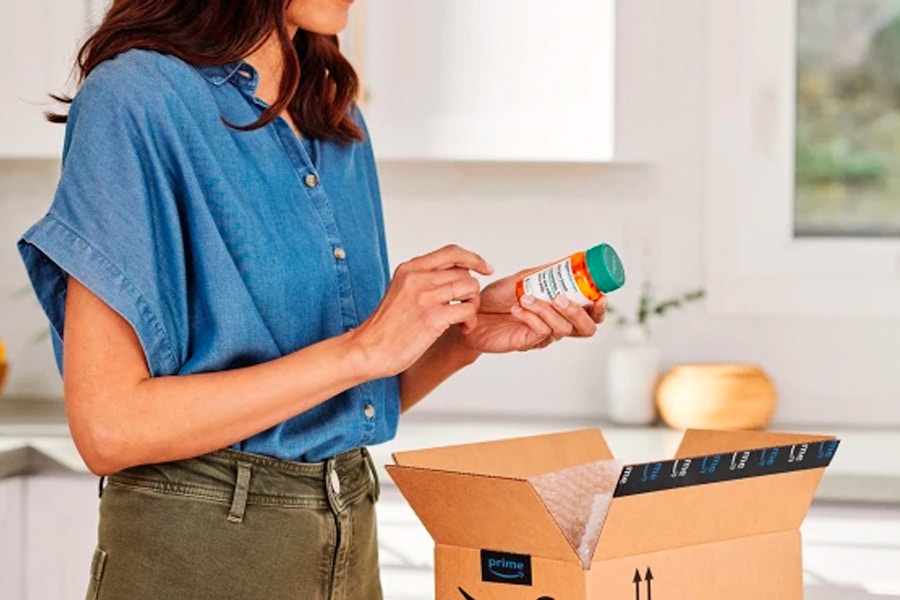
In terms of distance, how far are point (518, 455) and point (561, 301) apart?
141 mm

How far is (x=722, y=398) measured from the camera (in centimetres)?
269

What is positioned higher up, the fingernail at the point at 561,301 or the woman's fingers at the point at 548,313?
the fingernail at the point at 561,301

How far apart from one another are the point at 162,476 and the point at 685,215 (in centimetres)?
180

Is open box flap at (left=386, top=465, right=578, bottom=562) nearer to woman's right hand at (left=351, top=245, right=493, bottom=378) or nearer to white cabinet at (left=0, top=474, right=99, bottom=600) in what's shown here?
woman's right hand at (left=351, top=245, right=493, bottom=378)

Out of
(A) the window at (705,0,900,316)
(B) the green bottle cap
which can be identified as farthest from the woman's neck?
(A) the window at (705,0,900,316)

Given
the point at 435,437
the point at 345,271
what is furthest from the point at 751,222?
the point at 345,271

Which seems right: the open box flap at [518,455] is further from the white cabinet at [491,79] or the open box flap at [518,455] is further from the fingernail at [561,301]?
the white cabinet at [491,79]

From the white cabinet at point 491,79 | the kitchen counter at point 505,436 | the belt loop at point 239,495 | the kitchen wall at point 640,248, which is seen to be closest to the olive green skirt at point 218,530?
the belt loop at point 239,495

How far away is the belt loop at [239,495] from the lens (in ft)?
4.26

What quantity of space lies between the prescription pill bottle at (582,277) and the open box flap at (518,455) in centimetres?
13

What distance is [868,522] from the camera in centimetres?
229

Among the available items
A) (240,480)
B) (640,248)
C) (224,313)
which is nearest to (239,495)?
(240,480)

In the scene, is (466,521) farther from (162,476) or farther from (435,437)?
(435,437)

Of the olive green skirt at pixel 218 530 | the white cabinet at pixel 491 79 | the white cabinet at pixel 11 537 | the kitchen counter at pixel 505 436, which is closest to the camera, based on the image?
the olive green skirt at pixel 218 530
